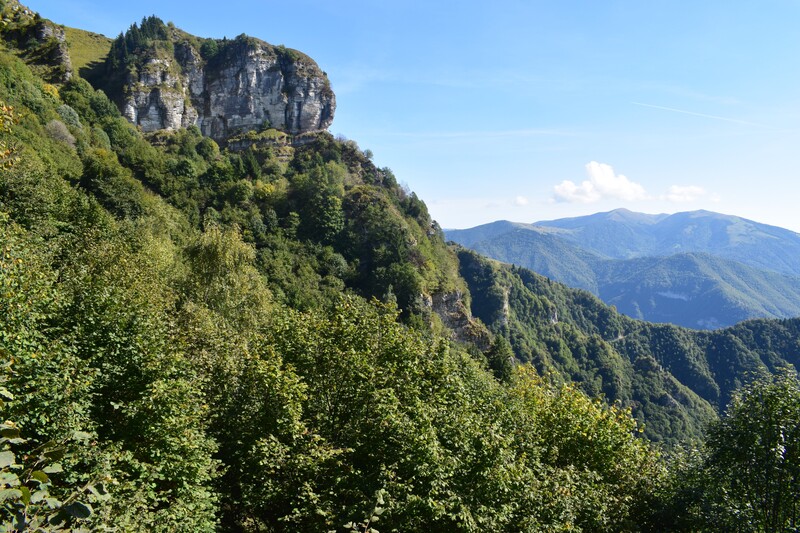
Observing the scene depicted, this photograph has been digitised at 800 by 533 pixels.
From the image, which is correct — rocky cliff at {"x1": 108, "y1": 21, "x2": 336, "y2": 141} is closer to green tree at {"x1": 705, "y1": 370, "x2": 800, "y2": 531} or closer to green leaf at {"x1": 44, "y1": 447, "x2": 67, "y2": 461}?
green tree at {"x1": 705, "y1": 370, "x2": 800, "y2": 531}

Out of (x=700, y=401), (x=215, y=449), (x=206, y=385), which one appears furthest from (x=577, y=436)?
(x=700, y=401)

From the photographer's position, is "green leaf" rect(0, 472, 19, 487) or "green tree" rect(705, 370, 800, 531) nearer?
"green leaf" rect(0, 472, 19, 487)

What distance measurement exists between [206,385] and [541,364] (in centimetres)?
13827

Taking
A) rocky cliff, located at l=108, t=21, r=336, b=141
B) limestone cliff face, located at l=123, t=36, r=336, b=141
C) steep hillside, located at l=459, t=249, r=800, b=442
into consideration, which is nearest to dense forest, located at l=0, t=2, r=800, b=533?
rocky cliff, located at l=108, t=21, r=336, b=141

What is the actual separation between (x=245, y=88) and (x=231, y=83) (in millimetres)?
4194

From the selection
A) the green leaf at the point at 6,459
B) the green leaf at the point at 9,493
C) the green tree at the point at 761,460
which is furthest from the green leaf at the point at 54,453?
the green tree at the point at 761,460

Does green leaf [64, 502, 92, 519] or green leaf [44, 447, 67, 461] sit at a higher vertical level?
green leaf [44, 447, 67, 461]

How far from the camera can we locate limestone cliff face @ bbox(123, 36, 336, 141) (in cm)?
12244

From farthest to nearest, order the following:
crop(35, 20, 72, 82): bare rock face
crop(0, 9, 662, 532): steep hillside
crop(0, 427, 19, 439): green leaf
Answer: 1. crop(35, 20, 72, 82): bare rock face
2. crop(0, 9, 662, 532): steep hillside
3. crop(0, 427, 19, 439): green leaf

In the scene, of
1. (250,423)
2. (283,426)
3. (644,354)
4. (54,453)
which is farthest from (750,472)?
(644,354)

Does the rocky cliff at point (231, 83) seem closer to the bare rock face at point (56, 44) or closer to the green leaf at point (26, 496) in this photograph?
the bare rock face at point (56, 44)

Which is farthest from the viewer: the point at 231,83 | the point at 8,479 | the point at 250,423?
the point at 231,83

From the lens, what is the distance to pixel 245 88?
422 feet

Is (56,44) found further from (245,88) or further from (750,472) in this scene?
(750,472)
